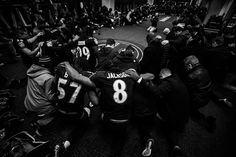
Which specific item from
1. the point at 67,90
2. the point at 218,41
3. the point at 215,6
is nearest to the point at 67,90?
the point at 67,90

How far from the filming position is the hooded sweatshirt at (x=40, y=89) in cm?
261

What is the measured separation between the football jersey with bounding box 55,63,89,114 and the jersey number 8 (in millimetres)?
561

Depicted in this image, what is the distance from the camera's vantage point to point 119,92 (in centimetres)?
198

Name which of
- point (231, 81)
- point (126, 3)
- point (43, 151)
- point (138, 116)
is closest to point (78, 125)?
point (43, 151)

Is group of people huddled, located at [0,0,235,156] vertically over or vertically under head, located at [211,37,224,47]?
under

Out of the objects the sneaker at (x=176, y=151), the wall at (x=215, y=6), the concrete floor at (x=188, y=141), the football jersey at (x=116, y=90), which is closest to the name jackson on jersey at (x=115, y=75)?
the football jersey at (x=116, y=90)

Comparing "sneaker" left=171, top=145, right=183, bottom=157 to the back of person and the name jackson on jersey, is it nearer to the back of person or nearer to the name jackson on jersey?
→ the name jackson on jersey

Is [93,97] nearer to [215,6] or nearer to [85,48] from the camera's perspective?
[85,48]

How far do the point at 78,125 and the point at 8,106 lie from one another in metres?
2.01

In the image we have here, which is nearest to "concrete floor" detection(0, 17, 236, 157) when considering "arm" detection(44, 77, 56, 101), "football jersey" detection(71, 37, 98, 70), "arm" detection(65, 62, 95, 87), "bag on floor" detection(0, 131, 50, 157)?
"bag on floor" detection(0, 131, 50, 157)

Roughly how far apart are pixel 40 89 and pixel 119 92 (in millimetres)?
1824

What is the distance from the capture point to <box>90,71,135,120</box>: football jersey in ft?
6.47

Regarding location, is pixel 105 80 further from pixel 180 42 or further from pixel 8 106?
pixel 180 42

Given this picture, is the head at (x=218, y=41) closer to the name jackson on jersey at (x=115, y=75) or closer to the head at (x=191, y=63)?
the head at (x=191, y=63)
